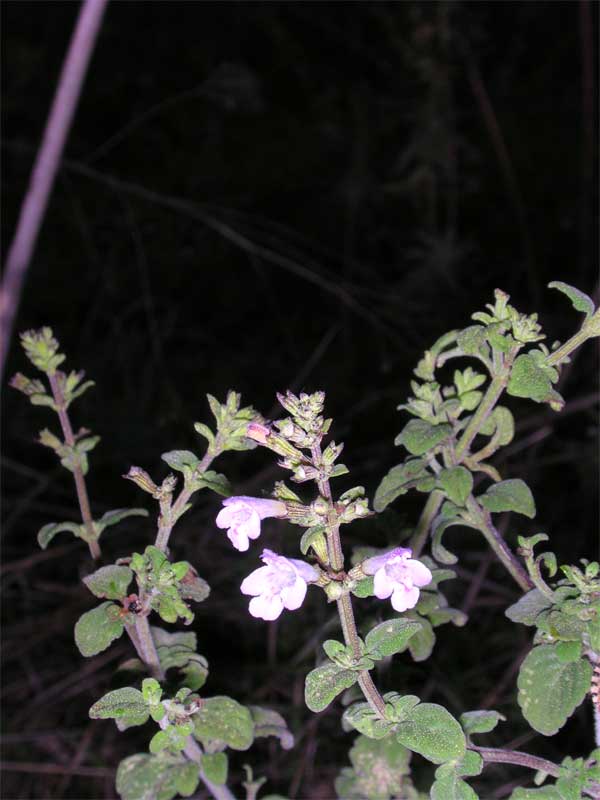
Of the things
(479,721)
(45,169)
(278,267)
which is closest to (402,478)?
(479,721)

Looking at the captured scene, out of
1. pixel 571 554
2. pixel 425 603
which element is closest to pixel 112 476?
pixel 571 554

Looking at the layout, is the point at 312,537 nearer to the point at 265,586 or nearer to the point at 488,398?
the point at 265,586

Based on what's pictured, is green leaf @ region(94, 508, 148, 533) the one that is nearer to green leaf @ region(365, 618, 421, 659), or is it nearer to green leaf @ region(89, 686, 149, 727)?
green leaf @ region(89, 686, 149, 727)

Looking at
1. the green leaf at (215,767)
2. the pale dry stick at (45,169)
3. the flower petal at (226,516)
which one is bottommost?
the green leaf at (215,767)

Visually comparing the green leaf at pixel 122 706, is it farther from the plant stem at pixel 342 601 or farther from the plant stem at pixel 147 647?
the plant stem at pixel 342 601

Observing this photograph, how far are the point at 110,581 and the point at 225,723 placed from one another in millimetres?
273

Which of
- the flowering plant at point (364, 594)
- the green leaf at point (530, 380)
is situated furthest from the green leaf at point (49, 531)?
the green leaf at point (530, 380)

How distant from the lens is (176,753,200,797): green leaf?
50.9 inches

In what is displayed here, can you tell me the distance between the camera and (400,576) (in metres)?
1.09

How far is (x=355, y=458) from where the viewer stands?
2.95 metres

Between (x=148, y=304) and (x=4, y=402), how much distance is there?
30.0 inches

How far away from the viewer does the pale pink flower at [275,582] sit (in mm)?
1073

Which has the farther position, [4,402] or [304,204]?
[304,204]

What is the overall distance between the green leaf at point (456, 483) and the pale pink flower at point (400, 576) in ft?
0.55
